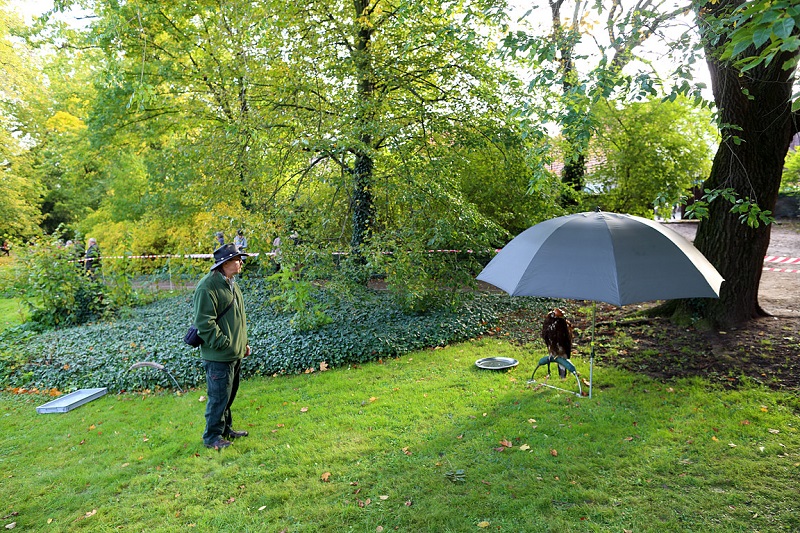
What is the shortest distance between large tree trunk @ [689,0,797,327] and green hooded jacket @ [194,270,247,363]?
21.7ft

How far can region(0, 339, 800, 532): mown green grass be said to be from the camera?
3.70 m

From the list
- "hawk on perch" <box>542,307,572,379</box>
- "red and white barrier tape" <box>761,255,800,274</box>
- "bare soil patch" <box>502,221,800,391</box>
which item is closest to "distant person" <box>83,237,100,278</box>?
"bare soil patch" <box>502,221,800,391</box>

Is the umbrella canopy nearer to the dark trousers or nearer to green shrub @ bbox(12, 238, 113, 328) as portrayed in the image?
the dark trousers

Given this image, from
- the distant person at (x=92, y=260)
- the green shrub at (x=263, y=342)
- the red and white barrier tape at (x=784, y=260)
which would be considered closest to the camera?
the green shrub at (x=263, y=342)

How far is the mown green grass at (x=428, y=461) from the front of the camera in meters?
3.70

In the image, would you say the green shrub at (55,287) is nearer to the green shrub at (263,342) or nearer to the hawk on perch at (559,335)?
the green shrub at (263,342)

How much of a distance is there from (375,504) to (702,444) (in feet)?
10.1

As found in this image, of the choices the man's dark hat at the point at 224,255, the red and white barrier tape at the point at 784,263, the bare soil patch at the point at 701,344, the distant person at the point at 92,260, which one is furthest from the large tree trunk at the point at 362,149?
the red and white barrier tape at the point at 784,263

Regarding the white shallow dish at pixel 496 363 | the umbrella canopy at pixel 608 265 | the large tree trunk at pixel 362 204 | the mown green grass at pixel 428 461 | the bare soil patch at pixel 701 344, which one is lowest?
the mown green grass at pixel 428 461

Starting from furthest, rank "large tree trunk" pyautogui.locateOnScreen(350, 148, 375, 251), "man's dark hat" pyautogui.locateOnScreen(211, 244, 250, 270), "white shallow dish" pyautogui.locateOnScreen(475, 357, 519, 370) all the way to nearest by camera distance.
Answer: "large tree trunk" pyautogui.locateOnScreen(350, 148, 375, 251) → "white shallow dish" pyautogui.locateOnScreen(475, 357, 519, 370) → "man's dark hat" pyautogui.locateOnScreen(211, 244, 250, 270)

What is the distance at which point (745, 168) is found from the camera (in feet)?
22.9

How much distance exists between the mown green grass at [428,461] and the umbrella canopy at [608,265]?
56.3 inches

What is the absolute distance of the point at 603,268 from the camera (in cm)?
457

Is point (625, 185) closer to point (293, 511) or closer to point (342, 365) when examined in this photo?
point (342, 365)
